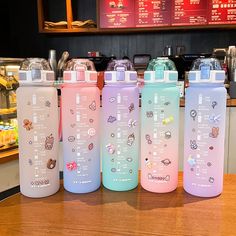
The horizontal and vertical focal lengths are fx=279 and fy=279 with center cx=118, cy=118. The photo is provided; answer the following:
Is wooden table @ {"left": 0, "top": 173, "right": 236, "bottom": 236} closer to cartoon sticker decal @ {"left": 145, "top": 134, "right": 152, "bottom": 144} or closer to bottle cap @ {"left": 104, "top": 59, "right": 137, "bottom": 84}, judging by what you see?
cartoon sticker decal @ {"left": 145, "top": 134, "right": 152, "bottom": 144}

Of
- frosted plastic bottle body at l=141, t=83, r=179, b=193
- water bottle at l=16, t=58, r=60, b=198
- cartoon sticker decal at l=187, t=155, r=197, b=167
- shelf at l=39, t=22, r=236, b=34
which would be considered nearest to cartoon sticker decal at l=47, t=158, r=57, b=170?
water bottle at l=16, t=58, r=60, b=198

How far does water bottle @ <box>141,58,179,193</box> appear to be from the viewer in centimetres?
64

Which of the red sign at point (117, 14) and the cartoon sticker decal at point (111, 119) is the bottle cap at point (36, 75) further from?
the red sign at point (117, 14)

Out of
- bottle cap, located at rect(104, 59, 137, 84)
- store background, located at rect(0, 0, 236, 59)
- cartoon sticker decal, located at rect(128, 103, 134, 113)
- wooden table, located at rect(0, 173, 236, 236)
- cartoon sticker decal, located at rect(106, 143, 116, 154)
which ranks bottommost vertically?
wooden table, located at rect(0, 173, 236, 236)

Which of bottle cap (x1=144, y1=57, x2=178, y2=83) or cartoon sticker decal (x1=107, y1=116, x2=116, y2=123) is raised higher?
bottle cap (x1=144, y1=57, x2=178, y2=83)

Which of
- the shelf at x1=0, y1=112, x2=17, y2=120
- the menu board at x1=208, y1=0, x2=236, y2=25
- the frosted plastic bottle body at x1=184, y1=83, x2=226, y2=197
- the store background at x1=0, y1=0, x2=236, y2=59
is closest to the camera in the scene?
the frosted plastic bottle body at x1=184, y1=83, x2=226, y2=197

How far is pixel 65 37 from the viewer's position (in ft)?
9.98

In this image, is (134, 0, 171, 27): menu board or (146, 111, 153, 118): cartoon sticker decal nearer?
(146, 111, 153, 118): cartoon sticker decal

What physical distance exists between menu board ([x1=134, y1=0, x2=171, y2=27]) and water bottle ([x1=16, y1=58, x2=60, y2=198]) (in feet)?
7.42

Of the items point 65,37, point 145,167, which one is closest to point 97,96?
point 145,167

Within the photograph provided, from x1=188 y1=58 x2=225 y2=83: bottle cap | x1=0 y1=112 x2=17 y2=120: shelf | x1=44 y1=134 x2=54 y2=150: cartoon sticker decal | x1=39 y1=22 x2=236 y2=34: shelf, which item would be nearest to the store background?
x1=39 y1=22 x2=236 y2=34: shelf

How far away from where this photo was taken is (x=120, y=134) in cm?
66

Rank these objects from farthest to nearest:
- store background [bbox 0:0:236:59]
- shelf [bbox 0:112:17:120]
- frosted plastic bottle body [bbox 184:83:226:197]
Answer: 1. store background [bbox 0:0:236:59]
2. shelf [bbox 0:112:17:120]
3. frosted plastic bottle body [bbox 184:83:226:197]

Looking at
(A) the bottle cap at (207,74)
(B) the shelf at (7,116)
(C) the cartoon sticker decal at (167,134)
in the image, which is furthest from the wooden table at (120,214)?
(B) the shelf at (7,116)
